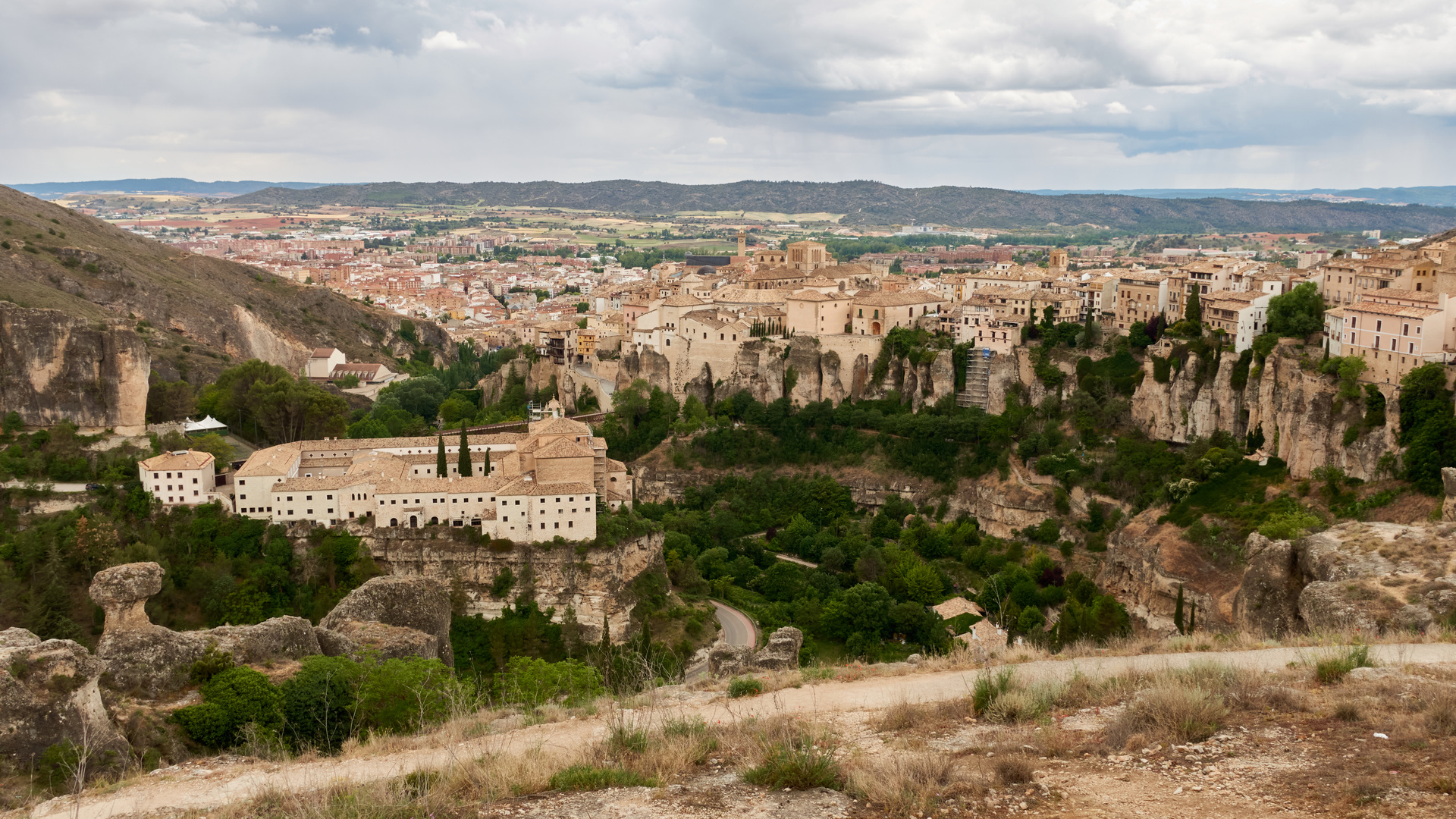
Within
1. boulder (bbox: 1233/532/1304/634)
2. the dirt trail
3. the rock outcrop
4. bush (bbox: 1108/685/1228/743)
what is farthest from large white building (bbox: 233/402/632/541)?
bush (bbox: 1108/685/1228/743)

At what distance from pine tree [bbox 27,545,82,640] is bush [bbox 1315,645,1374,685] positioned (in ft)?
99.2

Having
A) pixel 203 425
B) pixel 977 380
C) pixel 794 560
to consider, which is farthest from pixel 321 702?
pixel 977 380

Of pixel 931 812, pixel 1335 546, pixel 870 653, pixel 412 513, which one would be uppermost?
pixel 931 812

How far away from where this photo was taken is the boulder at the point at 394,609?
2538cm

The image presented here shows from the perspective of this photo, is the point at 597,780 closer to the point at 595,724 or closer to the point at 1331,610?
the point at 595,724

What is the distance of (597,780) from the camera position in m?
10.6

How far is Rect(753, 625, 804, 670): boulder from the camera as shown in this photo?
19.5 meters

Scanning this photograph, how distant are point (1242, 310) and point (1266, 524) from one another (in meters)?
13.5

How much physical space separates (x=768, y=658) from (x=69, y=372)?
3547 cm

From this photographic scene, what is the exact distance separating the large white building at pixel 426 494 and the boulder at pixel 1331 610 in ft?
72.3

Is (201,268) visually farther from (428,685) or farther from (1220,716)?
(1220,716)

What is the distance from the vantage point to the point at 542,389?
57.5 meters

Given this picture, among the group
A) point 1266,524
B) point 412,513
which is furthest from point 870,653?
point 412,513

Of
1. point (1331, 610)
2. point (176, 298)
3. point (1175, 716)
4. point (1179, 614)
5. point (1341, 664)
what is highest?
Answer: point (176, 298)
